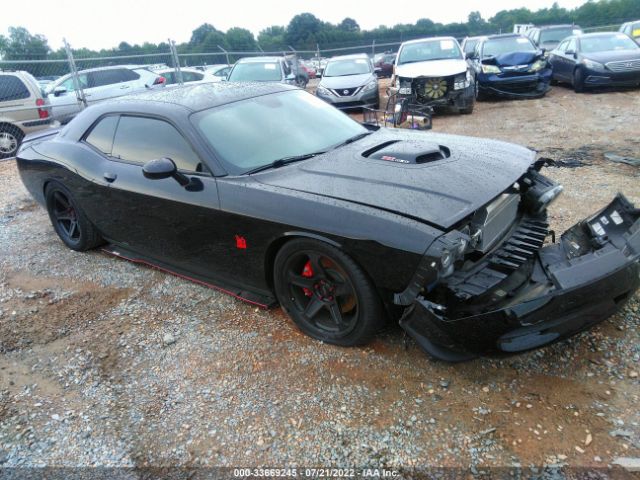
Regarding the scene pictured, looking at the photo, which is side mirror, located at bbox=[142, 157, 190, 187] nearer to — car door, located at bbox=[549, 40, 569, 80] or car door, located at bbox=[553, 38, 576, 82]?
car door, located at bbox=[553, 38, 576, 82]

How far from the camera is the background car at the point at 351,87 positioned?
35.6ft

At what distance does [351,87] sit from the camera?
10.9m

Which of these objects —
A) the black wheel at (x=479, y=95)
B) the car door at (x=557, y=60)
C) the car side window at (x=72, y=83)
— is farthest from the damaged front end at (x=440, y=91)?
the car side window at (x=72, y=83)

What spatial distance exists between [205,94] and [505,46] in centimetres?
1053

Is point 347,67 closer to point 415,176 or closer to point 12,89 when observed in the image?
point 12,89

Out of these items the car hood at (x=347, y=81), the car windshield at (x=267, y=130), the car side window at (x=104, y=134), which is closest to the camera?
the car windshield at (x=267, y=130)

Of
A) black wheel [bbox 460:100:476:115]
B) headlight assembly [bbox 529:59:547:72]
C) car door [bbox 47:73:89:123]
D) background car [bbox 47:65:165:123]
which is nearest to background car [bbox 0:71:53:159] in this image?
car door [bbox 47:73:89:123]

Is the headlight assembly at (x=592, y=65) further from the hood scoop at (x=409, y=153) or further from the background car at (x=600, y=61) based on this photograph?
the hood scoop at (x=409, y=153)

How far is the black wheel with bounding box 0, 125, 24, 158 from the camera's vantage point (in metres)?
9.11

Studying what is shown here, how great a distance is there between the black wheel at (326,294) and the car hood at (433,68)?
7.92 meters

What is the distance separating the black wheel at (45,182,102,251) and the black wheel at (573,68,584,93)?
1109 cm

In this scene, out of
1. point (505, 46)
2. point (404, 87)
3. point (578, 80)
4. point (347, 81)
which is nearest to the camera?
point (404, 87)

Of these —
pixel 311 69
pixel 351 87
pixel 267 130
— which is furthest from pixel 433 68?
pixel 311 69

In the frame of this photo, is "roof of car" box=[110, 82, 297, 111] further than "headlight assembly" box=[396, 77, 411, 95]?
No
